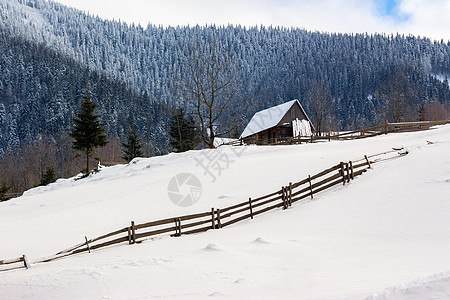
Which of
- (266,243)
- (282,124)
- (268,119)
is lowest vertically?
(266,243)

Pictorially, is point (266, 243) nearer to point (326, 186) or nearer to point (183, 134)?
point (326, 186)

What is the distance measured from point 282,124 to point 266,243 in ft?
126

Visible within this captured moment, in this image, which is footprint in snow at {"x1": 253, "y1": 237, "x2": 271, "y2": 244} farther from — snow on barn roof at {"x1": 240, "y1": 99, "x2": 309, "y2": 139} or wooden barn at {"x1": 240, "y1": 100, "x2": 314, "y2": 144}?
snow on barn roof at {"x1": 240, "y1": 99, "x2": 309, "y2": 139}

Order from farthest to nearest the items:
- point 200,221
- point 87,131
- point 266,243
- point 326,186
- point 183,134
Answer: point 183,134, point 87,131, point 326,186, point 200,221, point 266,243

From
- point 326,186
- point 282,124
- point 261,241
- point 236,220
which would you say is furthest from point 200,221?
point 282,124

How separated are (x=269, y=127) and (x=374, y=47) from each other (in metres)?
182

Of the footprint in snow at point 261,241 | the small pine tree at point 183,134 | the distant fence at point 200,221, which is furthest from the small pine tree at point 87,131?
the footprint in snow at point 261,241

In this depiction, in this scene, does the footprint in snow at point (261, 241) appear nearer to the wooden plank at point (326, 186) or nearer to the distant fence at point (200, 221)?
the distant fence at point (200, 221)

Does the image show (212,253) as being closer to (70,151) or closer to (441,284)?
(441,284)

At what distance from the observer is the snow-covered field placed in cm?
578

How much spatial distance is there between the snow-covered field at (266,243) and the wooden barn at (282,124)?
24518 millimetres

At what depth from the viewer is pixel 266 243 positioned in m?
9.01

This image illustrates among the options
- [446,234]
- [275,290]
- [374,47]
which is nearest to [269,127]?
[446,234]

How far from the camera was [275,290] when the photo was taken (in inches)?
220
